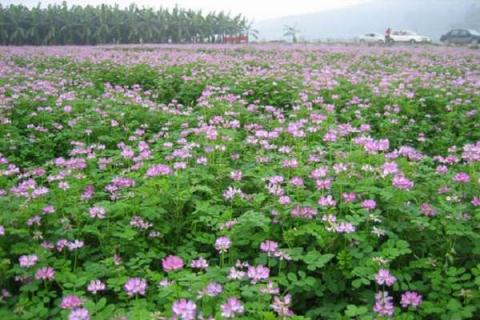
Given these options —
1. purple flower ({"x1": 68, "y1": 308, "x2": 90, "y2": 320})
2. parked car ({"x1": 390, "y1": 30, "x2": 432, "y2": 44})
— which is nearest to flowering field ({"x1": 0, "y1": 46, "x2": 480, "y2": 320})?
purple flower ({"x1": 68, "y1": 308, "x2": 90, "y2": 320})

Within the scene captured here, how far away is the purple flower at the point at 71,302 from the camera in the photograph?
238 cm

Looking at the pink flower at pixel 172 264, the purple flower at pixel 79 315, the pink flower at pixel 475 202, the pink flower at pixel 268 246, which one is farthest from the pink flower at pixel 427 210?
Result: the purple flower at pixel 79 315

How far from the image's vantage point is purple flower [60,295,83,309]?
7.81ft

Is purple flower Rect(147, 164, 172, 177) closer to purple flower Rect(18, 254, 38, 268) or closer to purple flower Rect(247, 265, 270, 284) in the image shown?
purple flower Rect(18, 254, 38, 268)

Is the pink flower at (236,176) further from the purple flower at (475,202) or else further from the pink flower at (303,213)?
A: the purple flower at (475,202)

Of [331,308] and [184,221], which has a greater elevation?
[184,221]

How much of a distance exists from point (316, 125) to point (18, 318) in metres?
4.14

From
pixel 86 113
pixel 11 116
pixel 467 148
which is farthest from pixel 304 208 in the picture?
pixel 11 116

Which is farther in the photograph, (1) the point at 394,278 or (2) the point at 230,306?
(1) the point at 394,278

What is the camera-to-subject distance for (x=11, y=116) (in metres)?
6.70

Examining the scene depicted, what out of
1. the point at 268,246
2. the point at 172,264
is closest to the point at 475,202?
the point at 268,246

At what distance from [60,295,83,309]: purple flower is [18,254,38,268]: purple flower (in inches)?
18.3

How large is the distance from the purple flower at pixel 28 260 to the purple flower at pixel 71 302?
47 centimetres

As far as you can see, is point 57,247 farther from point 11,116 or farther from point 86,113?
point 11,116
